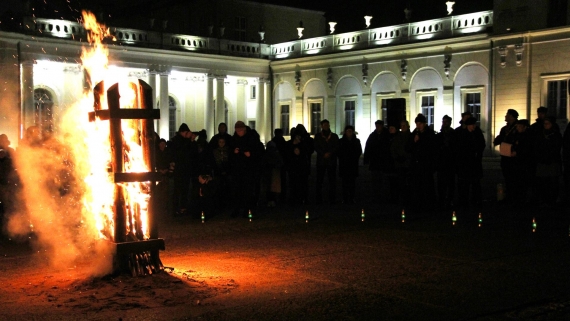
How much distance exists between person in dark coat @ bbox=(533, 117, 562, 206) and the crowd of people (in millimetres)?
20

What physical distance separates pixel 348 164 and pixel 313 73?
90.6 ft

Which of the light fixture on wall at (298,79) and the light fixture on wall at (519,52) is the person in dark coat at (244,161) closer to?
the light fixture on wall at (519,52)

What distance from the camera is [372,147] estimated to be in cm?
1734

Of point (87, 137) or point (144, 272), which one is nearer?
point (144, 272)

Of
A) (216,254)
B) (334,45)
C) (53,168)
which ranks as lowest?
(216,254)

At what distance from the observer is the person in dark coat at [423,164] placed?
15.2 m

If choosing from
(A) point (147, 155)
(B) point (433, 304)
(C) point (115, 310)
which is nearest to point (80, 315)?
(C) point (115, 310)

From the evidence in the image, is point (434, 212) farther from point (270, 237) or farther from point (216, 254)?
point (216, 254)

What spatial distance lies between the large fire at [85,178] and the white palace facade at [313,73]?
2371cm

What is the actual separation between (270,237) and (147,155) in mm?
3734

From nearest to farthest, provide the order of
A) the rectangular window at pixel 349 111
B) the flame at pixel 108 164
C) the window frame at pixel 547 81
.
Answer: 1. the flame at pixel 108 164
2. the window frame at pixel 547 81
3. the rectangular window at pixel 349 111

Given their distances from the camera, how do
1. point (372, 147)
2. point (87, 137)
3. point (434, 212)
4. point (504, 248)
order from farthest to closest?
point (372, 147), point (434, 212), point (504, 248), point (87, 137)

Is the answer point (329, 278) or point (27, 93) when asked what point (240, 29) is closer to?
point (27, 93)

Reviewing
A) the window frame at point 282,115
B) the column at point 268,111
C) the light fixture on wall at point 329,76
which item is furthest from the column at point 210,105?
the light fixture on wall at point 329,76
